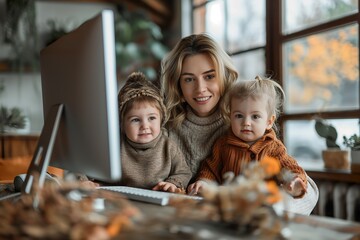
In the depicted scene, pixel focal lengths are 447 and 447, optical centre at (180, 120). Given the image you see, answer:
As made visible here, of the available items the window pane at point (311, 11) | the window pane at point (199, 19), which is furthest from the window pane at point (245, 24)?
the window pane at point (199, 19)

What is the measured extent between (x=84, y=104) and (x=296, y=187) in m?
0.61

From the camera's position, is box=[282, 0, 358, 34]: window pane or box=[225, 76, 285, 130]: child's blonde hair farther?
box=[282, 0, 358, 34]: window pane

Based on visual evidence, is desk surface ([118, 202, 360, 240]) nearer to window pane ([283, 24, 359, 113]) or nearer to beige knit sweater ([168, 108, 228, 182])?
beige knit sweater ([168, 108, 228, 182])

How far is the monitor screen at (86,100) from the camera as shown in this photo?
2.93 feet

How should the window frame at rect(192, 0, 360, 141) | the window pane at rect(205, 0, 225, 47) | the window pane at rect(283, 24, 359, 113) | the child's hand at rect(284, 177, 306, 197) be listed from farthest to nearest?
1. the window pane at rect(205, 0, 225, 47)
2. the window frame at rect(192, 0, 360, 141)
3. the window pane at rect(283, 24, 359, 113)
4. the child's hand at rect(284, 177, 306, 197)

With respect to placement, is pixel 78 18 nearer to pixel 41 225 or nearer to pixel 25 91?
pixel 25 91

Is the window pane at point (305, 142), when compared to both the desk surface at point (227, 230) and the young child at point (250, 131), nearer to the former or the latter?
the young child at point (250, 131)

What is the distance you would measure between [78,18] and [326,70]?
2969mm

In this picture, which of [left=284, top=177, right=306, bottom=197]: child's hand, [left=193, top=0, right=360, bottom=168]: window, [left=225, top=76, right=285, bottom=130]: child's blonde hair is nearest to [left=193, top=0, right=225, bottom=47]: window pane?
[left=193, top=0, right=360, bottom=168]: window

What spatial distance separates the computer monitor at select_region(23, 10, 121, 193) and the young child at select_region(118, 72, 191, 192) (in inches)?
11.3

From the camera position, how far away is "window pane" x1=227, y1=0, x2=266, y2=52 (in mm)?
3320

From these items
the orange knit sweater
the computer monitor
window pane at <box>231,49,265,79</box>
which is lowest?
the orange knit sweater

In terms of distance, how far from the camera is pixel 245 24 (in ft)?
11.6

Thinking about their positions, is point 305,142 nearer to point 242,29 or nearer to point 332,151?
point 332,151
